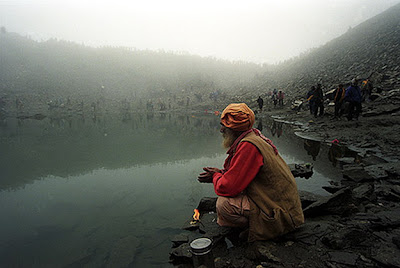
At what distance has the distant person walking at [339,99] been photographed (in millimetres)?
10375

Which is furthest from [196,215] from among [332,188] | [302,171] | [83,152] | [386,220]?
[83,152]

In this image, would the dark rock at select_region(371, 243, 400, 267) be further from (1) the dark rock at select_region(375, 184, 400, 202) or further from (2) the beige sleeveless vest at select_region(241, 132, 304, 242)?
(1) the dark rock at select_region(375, 184, 400, 202)

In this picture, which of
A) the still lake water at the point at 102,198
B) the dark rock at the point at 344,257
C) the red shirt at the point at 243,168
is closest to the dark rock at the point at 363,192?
the still lake water at the point at 102,198

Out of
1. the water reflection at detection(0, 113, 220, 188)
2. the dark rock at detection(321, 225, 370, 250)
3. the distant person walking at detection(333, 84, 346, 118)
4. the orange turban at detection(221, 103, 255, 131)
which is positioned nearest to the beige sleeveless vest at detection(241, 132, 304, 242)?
the orange turban at detection(221, 103, 255, 131)

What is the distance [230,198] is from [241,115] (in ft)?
2.81

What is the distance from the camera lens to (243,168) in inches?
82.1

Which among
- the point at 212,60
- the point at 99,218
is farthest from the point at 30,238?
the point at 212,60

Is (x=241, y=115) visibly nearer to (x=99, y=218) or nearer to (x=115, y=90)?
(x=99, y=218)

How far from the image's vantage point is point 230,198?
2.32 m

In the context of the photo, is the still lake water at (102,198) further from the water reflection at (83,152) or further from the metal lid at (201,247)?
the metal lid at (201,247)

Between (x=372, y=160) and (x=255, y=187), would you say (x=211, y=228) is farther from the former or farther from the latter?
(x=372, y=160)

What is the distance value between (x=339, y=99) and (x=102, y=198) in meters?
10.9

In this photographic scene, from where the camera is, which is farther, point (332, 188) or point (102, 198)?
point (102, 198)

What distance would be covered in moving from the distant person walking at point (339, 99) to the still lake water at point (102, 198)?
14.4 ft
